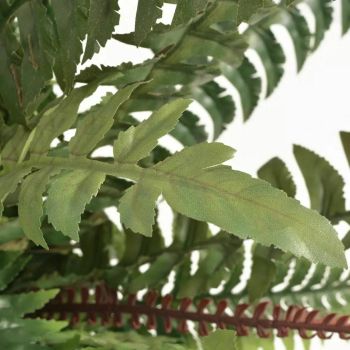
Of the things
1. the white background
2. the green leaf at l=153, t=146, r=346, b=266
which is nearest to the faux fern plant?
the green leaf at l=153, t=146, r=346, b=266

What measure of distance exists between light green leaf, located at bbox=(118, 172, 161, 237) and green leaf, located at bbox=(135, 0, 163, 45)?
5 cm

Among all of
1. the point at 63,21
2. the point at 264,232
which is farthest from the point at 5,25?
the point at 264,232

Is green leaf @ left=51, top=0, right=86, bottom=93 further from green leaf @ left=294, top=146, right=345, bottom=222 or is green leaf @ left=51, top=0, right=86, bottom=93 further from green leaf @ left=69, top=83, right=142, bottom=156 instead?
green leaf @ left=294, top=146, right=345, bottom=222

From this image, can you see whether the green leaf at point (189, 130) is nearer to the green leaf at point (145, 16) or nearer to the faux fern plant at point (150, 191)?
the faux fern plant at point (150, 191)

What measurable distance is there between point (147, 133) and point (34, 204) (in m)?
0.05

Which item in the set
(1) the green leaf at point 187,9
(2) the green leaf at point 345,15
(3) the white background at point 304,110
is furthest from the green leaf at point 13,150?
(3) the white background at point 304,110

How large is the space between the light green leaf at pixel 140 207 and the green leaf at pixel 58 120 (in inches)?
1.8

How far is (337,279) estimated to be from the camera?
520 mm

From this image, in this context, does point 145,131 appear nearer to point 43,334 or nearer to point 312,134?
point 43,334

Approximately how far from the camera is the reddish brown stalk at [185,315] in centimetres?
42

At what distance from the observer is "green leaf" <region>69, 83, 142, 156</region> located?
11.9 inches

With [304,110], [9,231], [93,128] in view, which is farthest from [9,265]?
[304,110]

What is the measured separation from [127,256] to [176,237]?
0.03m

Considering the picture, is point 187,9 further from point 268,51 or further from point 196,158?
point 268,51
